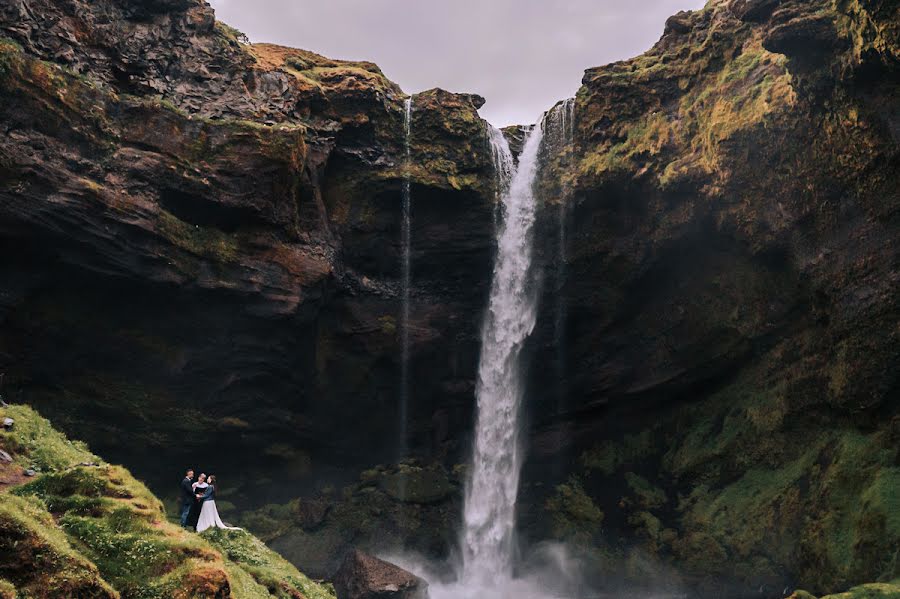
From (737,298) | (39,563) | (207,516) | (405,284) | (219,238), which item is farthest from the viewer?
(405,284)

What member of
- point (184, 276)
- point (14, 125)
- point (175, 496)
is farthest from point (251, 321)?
point (14, 125)

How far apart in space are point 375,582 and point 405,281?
1482 centimetres

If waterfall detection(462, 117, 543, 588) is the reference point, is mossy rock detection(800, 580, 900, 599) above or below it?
below

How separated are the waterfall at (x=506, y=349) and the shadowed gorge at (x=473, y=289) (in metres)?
0.21

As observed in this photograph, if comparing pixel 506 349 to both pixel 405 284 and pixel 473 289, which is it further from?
pixel 405 284

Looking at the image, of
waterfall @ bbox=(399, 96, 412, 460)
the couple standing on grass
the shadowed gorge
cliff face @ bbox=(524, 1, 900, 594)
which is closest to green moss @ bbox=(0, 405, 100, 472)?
the couple standing on grass

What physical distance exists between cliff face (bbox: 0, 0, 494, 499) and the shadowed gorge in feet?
0.39

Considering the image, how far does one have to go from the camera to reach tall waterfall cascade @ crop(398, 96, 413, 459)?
31656 millimetres

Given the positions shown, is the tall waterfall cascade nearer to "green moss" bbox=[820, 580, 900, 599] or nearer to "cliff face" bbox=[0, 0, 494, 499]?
"cliff face" bbox=[0, 0, 494, 499]

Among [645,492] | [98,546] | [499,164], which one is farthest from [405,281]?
[98,546]

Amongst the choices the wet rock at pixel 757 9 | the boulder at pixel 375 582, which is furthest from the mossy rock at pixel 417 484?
the wet rock at pixel 757 9

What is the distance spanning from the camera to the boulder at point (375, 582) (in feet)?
75.5

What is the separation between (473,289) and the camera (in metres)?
32.8

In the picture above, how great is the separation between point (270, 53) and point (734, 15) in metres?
22.7
